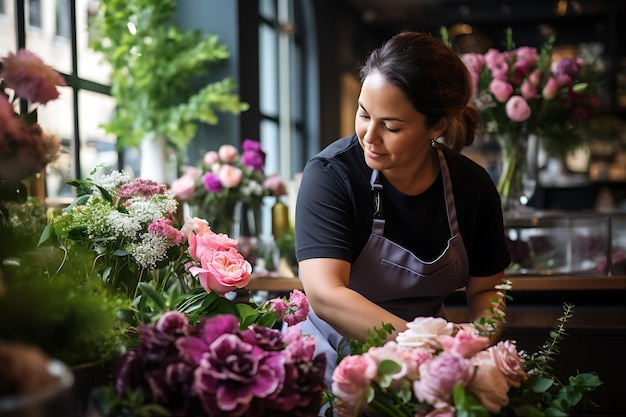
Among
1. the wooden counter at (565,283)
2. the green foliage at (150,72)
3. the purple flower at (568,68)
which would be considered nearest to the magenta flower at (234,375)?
the wooden counter at (565,283)

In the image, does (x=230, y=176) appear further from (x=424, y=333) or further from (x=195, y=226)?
(x=424, y=333)

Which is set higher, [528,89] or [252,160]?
[528,89]

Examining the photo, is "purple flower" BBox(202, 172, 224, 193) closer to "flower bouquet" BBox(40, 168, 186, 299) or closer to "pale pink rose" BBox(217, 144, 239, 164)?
"pale pink rose" BBox(217, 144, 239, 164)

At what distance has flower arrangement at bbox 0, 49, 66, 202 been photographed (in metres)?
0.81

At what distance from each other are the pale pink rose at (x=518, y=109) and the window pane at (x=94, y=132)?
1.48 meters

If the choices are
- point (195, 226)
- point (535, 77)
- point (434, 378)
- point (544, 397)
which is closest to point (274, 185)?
point (535, 77)

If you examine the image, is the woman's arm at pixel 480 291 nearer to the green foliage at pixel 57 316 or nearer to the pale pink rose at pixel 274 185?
the green foliage at pixel 57 316

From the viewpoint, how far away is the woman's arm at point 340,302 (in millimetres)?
1363

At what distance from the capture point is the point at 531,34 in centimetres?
739

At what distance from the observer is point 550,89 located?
9.18ft

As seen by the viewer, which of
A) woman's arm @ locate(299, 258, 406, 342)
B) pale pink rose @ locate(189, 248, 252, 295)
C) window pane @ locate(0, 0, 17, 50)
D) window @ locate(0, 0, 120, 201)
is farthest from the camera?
window @ locate(0, 0, 120, 201)

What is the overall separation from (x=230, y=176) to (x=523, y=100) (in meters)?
1.10

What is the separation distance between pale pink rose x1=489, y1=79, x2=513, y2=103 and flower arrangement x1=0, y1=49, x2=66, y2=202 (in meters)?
2.04

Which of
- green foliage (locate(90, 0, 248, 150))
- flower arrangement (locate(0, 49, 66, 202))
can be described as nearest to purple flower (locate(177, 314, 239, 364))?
flower arrangement (locate(0, 49, 66, 202))
